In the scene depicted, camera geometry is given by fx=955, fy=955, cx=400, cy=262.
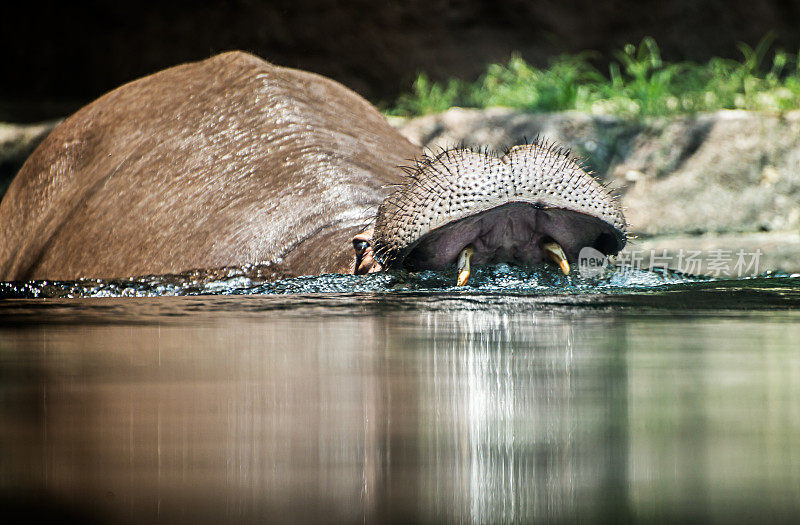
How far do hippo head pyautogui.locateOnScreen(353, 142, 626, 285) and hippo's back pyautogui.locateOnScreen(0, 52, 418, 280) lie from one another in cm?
64

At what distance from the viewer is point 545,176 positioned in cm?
315

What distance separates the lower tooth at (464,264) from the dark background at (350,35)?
22.3 ft

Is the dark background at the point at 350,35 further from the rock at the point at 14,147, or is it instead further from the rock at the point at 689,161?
the rock at the point at 689,161

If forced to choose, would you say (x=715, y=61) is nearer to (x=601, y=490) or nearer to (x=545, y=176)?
(x=545, y=176)

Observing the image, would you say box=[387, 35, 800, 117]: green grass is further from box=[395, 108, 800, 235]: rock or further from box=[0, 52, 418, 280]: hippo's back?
box=[0, 52, 418, 280]: hippo's back

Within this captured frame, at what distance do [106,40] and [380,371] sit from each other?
8843mm

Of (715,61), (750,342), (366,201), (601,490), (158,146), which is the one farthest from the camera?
(715,61)

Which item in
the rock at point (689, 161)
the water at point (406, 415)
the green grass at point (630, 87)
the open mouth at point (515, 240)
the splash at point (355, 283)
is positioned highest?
the green grass at point (630, 87)

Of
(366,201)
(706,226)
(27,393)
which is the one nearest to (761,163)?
(706,226)

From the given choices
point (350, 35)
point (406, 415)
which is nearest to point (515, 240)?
point (406, 415)

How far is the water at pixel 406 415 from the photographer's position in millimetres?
1044

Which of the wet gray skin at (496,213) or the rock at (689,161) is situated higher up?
the rock at (689,161)

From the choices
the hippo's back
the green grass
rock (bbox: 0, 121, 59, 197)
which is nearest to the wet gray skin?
the hippo's back

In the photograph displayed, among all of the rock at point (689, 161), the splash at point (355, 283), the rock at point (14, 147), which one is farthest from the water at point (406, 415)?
the rock at point (14, 147)
